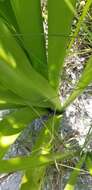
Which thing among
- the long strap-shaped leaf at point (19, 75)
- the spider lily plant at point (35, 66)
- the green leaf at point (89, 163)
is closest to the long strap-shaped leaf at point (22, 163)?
the spider lily plant at point (35, 66)

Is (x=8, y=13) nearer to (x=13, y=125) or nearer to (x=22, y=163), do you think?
(x=13, y=125)

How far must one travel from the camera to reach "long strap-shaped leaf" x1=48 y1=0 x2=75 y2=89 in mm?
923

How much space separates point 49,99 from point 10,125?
14 centimetres

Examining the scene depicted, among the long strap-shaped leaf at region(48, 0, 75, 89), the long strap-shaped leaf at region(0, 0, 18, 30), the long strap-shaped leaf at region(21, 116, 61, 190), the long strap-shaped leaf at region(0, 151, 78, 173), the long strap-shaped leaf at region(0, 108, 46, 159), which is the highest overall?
the long strap-shaped leaf at region(0, 0, 18, 30)

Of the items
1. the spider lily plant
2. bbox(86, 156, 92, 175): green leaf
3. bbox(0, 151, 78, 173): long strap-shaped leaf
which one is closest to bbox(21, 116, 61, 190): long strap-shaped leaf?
the spider lily plant

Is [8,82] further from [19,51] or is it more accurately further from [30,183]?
[30,183]

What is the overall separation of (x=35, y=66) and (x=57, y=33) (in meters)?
0.14

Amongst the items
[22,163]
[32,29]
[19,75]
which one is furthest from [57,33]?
[22,163]

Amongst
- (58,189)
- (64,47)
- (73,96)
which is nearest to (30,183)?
(58,189)

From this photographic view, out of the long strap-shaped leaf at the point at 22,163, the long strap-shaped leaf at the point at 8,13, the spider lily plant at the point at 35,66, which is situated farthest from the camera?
the long strap-shaped leaf at the point at 8,13

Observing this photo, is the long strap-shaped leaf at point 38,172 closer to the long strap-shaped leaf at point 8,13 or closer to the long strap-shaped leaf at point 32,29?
the long strap-shaped leaf at point 32,29

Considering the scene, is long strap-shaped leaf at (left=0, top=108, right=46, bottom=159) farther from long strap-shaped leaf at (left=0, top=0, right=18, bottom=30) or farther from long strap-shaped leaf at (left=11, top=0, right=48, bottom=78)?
long strap-shaped leaf at (left=0, top=0, right=18, bottom=30)

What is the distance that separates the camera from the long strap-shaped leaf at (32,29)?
37.4 inches

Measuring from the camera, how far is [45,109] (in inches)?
44.8
